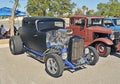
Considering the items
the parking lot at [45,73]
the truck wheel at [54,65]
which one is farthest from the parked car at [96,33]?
the truck wheel at [54,65]

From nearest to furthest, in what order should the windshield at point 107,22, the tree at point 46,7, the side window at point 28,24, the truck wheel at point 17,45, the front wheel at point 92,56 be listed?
the front wheel at point 92,56
the side window at point 28,24
the truck wheel at point 17,45
the windshield at point 107,22
the tree at point 46,7

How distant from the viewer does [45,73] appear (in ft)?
21.8

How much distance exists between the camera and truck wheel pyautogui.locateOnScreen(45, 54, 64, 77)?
20.1 ft

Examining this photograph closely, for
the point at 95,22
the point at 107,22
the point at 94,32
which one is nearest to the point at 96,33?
the point at 94,32

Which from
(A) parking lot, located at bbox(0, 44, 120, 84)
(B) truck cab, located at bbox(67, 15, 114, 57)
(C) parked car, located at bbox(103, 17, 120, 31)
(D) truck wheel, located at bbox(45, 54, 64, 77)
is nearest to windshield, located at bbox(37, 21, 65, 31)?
(A) parking lot, located at bbox(0, 44, 120, 84)

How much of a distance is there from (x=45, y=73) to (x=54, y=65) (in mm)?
479

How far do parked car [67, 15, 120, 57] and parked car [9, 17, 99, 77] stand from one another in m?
1.82

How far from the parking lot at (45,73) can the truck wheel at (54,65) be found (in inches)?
6.2

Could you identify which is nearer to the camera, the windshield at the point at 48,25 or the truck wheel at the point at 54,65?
the truck wheel at the point at 54,65

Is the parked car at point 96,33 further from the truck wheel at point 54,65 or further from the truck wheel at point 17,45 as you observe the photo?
the truck wheel at point 54,65

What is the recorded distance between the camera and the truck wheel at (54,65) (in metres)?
6.12

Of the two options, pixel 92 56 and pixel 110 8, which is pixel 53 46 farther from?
pixel 110 8

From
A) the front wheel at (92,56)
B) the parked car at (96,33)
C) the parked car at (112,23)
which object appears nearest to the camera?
the front wheel at (92,56)

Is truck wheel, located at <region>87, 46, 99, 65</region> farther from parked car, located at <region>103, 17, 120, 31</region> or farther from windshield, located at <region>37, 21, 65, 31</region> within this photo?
parked car, located at <region>103, 17, 120, 31</region>
